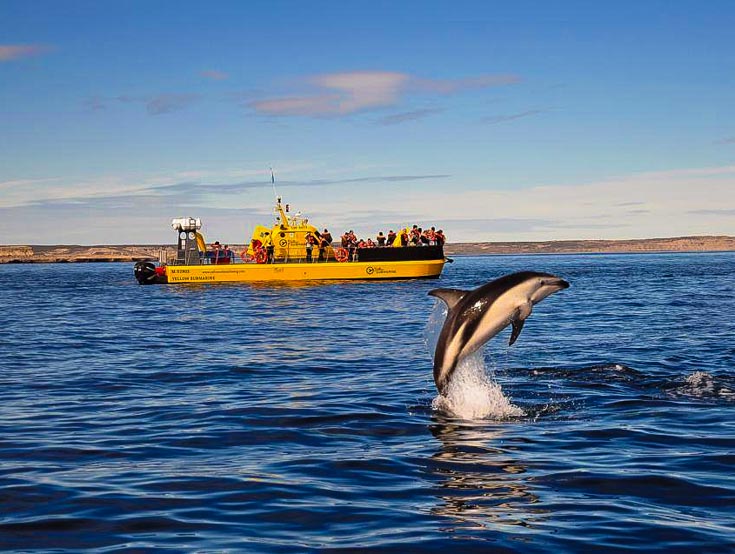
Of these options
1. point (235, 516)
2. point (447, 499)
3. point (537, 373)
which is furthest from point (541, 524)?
point (537, 373)

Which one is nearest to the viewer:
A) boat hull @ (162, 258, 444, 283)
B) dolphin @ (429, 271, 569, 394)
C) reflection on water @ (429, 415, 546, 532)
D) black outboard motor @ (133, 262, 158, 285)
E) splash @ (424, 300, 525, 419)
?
reflection on water @ (429, 415, 546, 532)

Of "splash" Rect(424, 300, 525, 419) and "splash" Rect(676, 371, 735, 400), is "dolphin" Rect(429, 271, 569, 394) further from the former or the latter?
"splash" Rect(676, 371, 735, 400)

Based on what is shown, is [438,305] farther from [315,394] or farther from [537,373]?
[537,373]

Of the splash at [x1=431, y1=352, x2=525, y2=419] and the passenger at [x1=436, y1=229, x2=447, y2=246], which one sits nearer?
the splash at [x1=431, y1=352, x2=525, y2=419]

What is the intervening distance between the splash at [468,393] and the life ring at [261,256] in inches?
1777

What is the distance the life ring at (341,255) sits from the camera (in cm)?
5978

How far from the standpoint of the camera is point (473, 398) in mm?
13930

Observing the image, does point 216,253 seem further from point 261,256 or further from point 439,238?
point 439,238

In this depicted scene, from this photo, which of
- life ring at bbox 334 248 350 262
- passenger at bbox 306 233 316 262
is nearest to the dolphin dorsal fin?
passenger at bbox 306 233 316 262

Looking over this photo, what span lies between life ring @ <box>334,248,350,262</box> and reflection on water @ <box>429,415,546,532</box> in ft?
158

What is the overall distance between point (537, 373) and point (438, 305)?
18.3 feet

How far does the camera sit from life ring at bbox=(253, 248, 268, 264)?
5918 centimetres

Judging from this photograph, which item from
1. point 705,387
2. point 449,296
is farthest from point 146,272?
point 449,296

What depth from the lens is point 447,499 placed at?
8531 millimetres
